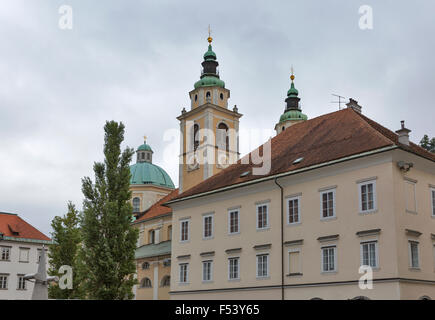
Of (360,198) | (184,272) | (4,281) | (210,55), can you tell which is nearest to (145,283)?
(4,281)

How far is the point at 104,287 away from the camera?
29.1 metres

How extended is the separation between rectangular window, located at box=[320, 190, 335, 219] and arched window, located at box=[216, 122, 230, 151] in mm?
24478

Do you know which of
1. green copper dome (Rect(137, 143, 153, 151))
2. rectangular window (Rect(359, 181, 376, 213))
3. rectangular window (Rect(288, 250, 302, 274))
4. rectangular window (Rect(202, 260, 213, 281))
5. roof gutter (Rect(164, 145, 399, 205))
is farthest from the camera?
green copper dome (Rect(137, 143, 153, 151))

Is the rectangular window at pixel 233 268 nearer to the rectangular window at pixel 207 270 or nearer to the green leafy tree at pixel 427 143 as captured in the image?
the rectangular window at pixel 207 270

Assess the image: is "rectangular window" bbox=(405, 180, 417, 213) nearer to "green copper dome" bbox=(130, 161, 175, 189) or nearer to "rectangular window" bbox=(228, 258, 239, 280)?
"rectangular window" bbox=(228, 258, 239, 280)

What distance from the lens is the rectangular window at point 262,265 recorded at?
30.9 meters

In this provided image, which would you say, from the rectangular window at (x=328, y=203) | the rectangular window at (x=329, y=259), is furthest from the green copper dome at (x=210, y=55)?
the rectangular window at (x=329, y=259)

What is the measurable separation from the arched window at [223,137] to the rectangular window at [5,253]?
2351cm

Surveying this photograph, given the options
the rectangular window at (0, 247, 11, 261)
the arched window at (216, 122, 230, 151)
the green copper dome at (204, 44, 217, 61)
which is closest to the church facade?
the arched window at (216, 122, 230, 151)

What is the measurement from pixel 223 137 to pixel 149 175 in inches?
1016

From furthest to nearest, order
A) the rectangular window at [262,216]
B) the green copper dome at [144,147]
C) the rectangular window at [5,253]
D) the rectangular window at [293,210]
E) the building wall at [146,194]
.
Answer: the green copper dome at [144,147] < the building wall at [146,194] < the rectangular window at [5,253] < the rectangular window at [262,216] < the rectangular window at [293,210]

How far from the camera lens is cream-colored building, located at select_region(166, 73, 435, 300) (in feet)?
84.8
